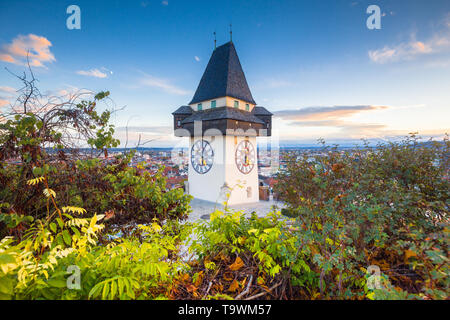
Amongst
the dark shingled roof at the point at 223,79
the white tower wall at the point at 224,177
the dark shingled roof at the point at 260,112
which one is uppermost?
the dark shingled roof at the point at 223,79

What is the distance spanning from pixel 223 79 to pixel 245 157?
4.73m

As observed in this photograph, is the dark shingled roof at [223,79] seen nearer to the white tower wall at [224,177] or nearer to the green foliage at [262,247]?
the white tower wall at [224,177]

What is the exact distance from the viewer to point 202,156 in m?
10.6

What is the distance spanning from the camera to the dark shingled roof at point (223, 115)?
9.13 m

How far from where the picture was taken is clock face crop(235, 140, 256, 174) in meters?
10.0

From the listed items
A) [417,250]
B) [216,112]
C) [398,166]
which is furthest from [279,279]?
[216,112]

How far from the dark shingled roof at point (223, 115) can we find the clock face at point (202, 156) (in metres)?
1.43

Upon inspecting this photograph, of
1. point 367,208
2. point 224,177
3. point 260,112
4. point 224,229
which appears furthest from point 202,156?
point 367,208

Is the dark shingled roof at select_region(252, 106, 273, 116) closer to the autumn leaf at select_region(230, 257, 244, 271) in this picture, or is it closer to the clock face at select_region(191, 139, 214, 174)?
the clock face at select_region(191, 139, 214, 174)

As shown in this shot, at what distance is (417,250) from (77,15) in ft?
11.9

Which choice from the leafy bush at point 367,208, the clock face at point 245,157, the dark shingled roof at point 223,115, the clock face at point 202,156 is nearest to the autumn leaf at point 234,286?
the leafy bush at point 367,208

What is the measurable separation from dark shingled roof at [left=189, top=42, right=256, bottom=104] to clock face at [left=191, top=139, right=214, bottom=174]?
110 inches

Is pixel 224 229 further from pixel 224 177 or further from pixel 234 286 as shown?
pixel 224 177

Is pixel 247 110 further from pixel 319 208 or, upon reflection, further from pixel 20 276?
pixel 20 276
